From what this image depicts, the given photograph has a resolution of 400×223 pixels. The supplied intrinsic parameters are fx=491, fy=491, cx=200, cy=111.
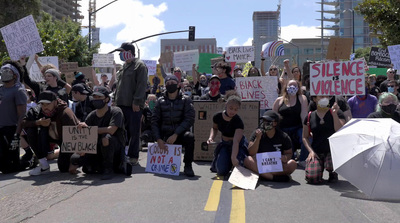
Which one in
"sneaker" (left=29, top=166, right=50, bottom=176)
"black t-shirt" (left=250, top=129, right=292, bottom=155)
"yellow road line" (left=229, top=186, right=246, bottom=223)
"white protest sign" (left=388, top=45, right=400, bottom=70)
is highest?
"white protest sign" (left=388, top=45, right=400, bottom=70)

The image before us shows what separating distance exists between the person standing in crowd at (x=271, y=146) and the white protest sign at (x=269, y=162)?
144 millimetres

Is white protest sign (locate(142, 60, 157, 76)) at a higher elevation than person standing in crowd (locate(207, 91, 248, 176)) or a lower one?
higher

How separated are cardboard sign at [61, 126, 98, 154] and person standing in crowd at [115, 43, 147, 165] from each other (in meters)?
1.21

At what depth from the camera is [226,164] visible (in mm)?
7594

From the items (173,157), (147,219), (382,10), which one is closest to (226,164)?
(173,157)

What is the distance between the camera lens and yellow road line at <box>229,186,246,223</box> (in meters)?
5.07

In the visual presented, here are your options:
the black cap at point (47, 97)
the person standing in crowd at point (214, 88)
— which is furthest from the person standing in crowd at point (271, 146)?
the black cap at point (47, 97)

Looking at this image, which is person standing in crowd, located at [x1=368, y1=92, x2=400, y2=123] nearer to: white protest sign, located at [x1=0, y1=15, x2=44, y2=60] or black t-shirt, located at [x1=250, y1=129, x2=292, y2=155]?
black t-shirt, located at [x1=250, y1=129, x2=292, y2=155]

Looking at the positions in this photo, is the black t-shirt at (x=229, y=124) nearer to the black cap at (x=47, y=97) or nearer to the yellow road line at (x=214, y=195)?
the yellow road line at (x=214, y=195)

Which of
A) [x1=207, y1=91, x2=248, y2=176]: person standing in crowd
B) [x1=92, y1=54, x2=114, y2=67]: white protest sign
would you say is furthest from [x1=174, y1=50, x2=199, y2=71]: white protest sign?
[x1=207, y1=91, x2=248, y2=176]: person standing in crowd

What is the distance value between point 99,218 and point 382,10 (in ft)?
52.5

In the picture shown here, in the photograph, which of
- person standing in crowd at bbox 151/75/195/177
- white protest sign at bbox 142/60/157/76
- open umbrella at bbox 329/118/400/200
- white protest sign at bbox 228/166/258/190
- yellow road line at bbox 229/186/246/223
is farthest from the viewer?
white protest sign at bbox 142/60/157/76

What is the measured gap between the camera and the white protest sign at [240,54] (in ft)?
A: 53.1

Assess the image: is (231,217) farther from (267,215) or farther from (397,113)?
(397,113)
